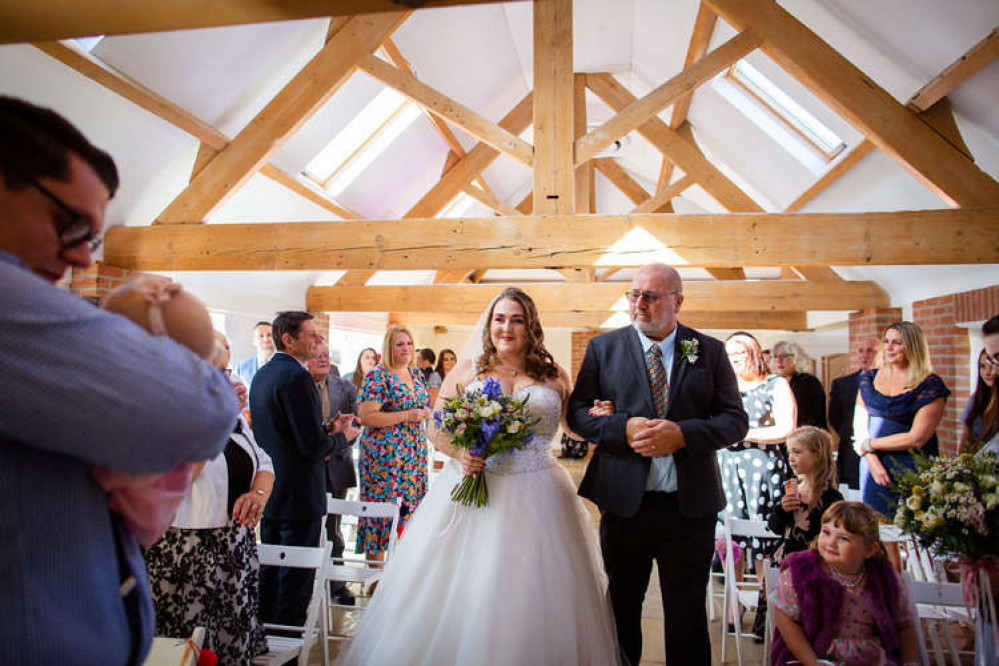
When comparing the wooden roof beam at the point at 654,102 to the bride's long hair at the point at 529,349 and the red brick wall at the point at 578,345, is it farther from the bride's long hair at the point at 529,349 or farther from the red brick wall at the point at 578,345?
the red brick wall at the point at 578,345

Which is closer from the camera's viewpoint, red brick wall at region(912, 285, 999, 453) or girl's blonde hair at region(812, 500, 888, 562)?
girl's blonde hair at region(812, 500, 888, 562)

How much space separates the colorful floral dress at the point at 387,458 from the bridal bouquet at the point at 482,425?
168 centimetres

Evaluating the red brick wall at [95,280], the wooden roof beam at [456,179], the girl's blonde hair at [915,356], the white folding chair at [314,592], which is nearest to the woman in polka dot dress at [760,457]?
the girl's blonde hair at [915,356]

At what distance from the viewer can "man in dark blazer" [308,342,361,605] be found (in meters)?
4.13

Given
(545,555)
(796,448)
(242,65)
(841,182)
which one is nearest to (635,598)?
(545,555)

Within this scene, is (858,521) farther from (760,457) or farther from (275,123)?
(275,123)

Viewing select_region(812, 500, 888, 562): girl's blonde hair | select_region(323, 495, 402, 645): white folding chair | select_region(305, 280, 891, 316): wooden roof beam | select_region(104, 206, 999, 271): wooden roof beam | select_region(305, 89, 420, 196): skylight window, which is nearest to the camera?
select_region(812, 500, 888, 562): girl's blonde hair

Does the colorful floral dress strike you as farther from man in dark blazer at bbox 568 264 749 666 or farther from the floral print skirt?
man in dark blazer at bbox 568 264 749 666

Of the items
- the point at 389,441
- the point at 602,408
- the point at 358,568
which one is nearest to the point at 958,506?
the point at 602,408

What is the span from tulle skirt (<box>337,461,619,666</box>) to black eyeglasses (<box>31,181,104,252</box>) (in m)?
1.86

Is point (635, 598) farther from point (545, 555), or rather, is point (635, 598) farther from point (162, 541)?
point (162, 541)

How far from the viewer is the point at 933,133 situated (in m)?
4.20

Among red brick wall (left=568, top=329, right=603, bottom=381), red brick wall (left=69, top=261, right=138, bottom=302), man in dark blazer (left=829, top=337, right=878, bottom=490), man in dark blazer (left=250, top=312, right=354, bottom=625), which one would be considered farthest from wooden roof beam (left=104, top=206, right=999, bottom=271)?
red brick wall (left=568, top=329, right=603, bottom=381)

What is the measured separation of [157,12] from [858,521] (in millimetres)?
2576
